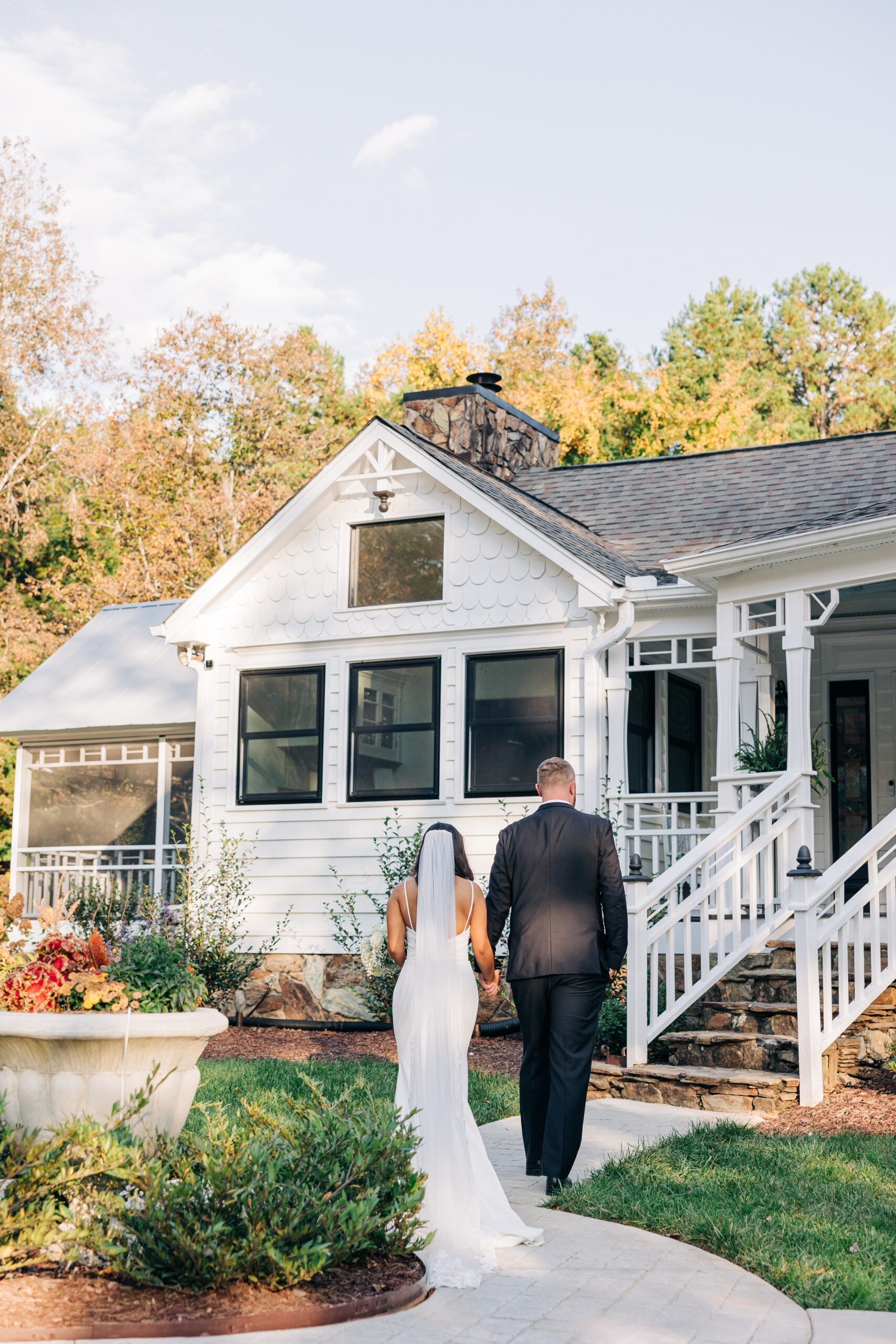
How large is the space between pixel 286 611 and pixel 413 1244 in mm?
9766

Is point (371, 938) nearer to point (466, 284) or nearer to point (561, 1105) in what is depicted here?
point (561, 1105)

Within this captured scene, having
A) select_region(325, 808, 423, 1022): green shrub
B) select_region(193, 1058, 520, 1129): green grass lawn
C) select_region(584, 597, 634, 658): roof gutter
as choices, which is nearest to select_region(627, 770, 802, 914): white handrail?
select_region(193, 1058, 520, 1129): green grass lawn

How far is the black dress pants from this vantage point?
6043mm

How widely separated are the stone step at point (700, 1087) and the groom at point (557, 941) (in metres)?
1.79

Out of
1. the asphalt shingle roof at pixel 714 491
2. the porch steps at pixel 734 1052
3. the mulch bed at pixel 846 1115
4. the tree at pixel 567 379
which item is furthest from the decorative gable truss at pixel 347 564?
the tree at pixel 567 379

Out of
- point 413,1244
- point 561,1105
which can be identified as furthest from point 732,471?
point 413,1244

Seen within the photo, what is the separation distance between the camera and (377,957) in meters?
11.9

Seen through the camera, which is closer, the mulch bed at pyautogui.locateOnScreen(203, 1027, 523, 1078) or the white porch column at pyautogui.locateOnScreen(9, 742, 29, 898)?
the mulch bed at pyautogui.locateOnScreen(203, 1027, 523, 1078)

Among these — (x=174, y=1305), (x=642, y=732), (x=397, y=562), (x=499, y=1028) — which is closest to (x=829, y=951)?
(x=499, y=1028)

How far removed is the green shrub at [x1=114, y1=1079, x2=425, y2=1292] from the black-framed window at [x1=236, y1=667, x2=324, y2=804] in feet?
28.8

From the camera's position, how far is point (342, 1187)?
4586 millimetres

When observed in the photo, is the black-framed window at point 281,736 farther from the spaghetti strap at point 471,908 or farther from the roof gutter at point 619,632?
the spaghetti strap at point 471,908

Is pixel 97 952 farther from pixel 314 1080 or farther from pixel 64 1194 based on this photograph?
pixel 314 1080

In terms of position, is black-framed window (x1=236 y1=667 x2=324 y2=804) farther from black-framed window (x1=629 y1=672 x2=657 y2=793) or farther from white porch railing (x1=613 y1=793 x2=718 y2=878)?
white porch railing (x1=613 y1=793 x2=718 y2=878)
